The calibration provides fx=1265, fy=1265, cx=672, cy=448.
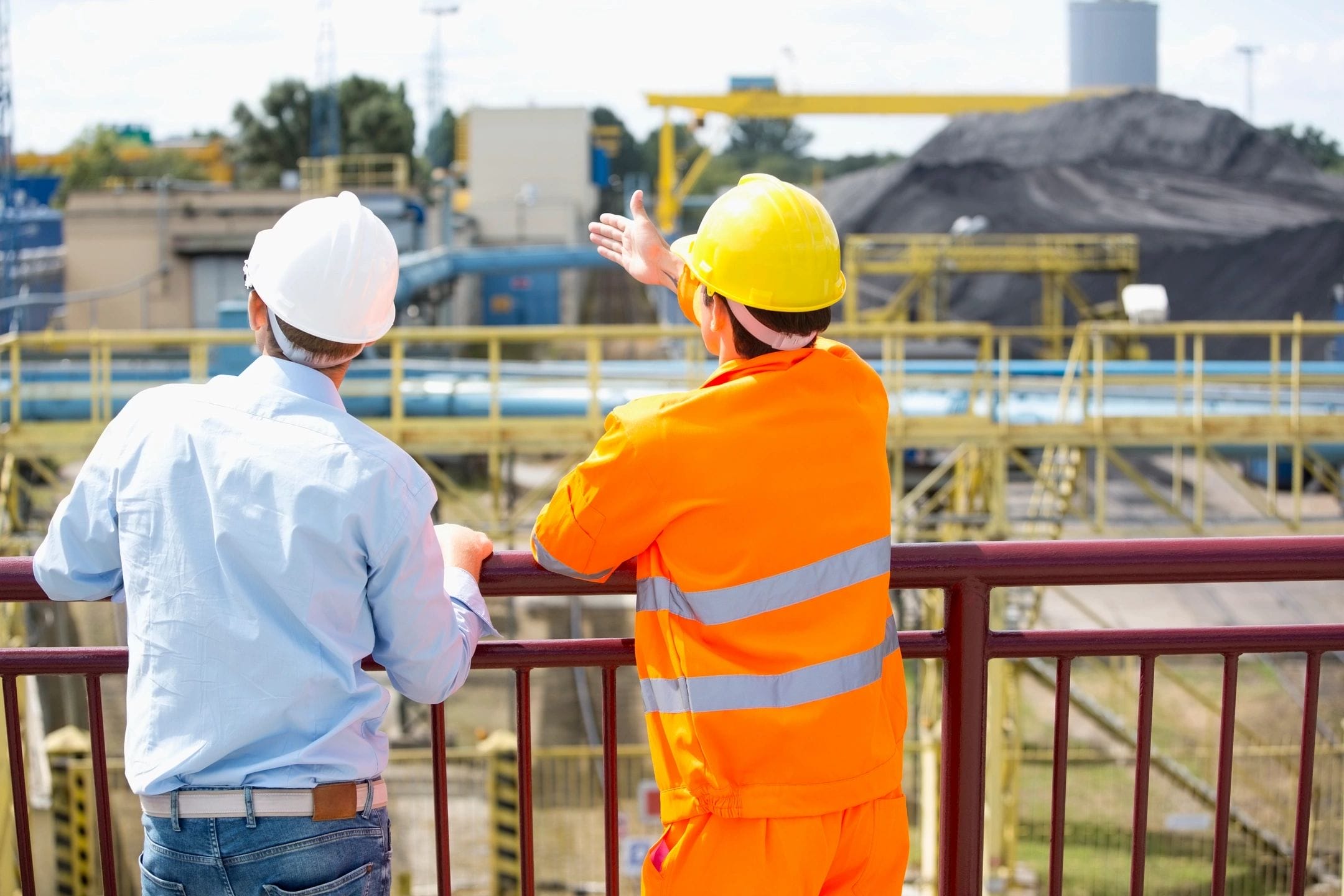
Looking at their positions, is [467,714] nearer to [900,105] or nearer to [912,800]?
[912,800]

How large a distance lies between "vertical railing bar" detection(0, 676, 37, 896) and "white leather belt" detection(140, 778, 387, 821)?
0.73 meters

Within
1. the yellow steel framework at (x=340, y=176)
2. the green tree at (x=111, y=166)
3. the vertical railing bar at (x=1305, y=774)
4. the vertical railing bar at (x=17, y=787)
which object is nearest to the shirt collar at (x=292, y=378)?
the vertical railing bar at (x=17, y=787)

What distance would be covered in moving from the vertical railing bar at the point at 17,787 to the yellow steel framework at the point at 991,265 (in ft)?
88.3

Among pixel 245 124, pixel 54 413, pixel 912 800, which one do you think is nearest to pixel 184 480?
pixel 912 800

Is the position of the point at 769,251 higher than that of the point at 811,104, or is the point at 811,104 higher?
the point at 811,104

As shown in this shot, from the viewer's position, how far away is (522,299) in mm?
40906

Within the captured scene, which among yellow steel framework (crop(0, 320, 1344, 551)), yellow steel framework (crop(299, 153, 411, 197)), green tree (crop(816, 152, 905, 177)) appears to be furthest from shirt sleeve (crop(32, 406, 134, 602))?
green tree (crop(816, 152, 905, 177))

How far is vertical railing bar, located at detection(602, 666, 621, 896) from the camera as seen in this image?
→ 2322 mm

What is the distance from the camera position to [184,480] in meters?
1.72

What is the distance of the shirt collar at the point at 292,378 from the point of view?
176 centimetres

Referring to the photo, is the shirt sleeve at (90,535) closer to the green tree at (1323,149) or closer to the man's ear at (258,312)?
the man's ear at (258,312)

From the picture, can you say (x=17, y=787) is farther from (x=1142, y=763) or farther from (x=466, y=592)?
(x=1142, y=763)

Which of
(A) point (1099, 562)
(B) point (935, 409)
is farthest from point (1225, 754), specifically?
(B) point (935, 409)

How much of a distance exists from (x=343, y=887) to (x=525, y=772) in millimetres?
536
